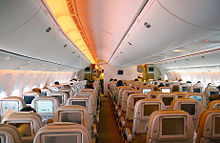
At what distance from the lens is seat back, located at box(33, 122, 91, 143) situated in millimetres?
1695

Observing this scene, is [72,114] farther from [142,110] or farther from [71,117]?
[142,110]

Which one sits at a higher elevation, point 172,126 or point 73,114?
point 73,114

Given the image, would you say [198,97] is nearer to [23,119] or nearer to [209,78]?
[23,119]

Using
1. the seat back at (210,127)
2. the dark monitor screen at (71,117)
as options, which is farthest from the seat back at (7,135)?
the seat back at (210,127)

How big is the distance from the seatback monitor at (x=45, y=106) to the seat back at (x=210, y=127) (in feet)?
11.5

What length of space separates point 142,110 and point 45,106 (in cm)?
257

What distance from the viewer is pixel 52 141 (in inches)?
69.2

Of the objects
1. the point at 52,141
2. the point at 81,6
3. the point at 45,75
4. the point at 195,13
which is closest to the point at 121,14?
the point at 81,6

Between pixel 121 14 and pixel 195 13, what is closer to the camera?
pixel 195 13

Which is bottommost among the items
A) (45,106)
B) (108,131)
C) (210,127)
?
(108,131)

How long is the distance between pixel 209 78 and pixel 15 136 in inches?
690

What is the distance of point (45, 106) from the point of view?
14.6ft

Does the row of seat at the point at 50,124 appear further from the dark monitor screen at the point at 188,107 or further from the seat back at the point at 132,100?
the dark monitor screen at the point at 188,107

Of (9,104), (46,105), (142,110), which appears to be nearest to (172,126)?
(142,110)
